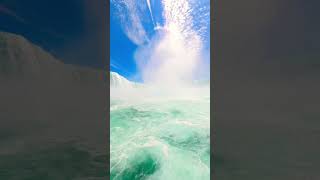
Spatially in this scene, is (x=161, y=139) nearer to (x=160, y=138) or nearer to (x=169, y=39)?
(x=160, y=138)

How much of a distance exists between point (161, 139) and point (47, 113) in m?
1.21

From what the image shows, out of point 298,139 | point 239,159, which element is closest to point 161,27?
point 239,159

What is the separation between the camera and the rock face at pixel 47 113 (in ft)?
8.98

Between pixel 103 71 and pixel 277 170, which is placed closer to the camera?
pixel 277 170

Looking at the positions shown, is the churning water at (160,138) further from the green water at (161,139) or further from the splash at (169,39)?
the splash at (169,39)

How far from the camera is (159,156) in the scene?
9.18ft

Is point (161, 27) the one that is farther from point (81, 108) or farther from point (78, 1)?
point (81, 108)

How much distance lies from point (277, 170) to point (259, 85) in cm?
86

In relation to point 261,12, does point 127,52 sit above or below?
below

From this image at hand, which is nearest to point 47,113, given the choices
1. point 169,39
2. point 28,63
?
point 28,63

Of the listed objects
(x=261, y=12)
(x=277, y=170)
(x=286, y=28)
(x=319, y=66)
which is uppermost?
(x=261, y=12)

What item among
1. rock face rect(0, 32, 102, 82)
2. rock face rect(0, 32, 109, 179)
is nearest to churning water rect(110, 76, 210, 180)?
rock face rect(0, 32, 109, 179)

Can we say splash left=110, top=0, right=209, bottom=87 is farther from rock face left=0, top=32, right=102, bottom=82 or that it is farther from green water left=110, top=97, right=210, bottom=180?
rock face left=0, top=32, right=102, bottom=82

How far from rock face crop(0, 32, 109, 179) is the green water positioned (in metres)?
0.18
